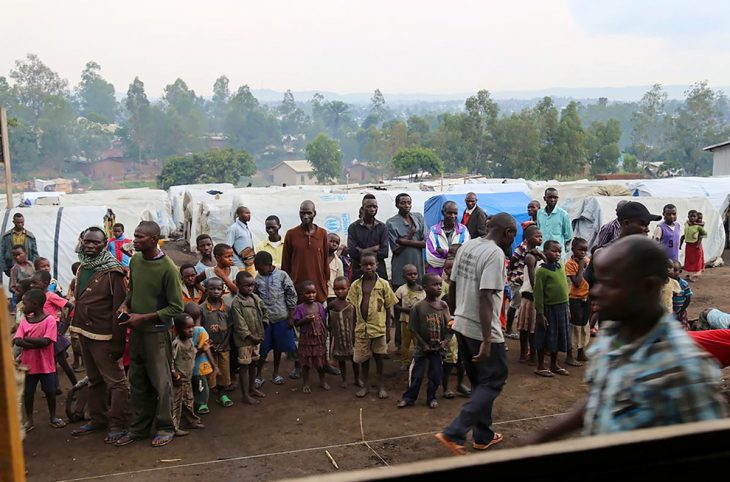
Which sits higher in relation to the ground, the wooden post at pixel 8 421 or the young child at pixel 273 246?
the wooden post at pixel 8 421

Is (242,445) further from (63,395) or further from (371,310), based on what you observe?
(63,395)

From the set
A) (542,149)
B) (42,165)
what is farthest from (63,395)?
(42,165)

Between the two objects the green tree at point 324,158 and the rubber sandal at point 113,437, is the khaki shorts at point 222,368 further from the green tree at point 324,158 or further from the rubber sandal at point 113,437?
the green tree at point 324,158

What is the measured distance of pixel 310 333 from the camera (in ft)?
21.5

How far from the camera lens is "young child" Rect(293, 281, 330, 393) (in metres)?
6.56

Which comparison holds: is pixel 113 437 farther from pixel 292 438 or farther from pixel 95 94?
pixel 95 94

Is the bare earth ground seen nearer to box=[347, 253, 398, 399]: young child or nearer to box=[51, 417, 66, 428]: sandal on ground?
box=[51, 417, 66, 428]: sandal on ground

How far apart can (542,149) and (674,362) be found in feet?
158

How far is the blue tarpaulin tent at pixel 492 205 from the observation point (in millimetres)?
12633

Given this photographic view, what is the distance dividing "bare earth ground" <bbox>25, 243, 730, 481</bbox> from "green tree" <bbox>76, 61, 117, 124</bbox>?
139856 mm

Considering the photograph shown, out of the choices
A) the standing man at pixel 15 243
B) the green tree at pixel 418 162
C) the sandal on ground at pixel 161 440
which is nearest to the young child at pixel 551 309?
the sandal on ground at pixel 161 440

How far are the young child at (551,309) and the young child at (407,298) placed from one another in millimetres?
1228

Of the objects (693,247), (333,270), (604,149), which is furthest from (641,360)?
(604,149)

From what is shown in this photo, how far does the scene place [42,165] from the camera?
252 ft
